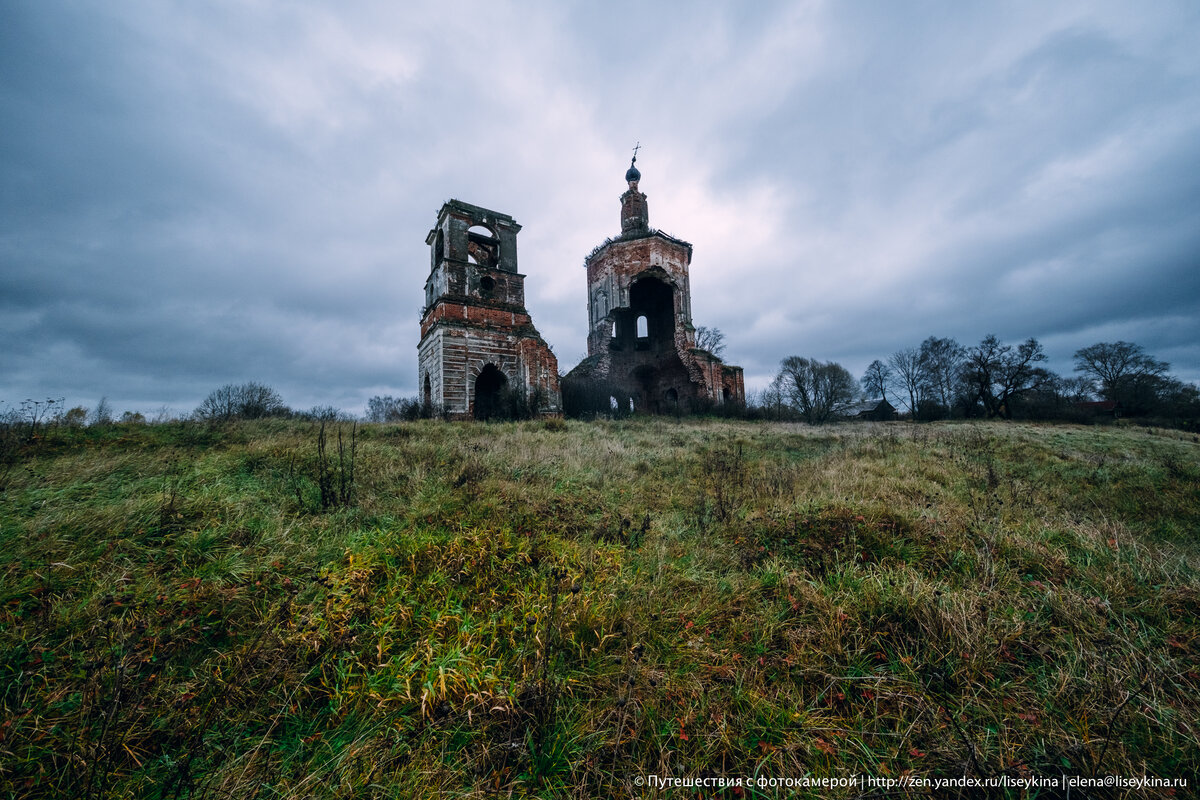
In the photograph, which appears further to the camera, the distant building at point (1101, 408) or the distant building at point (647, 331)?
the distant building at point (1101, 408)

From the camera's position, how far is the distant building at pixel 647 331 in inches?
Result: 774

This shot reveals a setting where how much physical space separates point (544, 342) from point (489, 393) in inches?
126

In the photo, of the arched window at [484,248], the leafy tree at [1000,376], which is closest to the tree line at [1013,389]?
the leafy tree at [1000,376]

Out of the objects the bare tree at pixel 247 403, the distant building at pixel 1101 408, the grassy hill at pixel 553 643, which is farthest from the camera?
the distant building at pixel 1101 408

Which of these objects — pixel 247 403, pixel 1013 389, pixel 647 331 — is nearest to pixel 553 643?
pixel 247 403

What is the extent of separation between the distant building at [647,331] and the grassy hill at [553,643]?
1478 cm

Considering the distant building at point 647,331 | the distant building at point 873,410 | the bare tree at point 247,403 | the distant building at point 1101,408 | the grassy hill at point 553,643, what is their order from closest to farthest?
Result: the grassy hill at point 553,643
the bare tree at point 247,403
the distant building at point 647,331
the distant building at point 1101,408
the distant building at point 873,410

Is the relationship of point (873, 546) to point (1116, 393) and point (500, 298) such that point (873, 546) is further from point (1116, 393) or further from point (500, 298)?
point (1116, 393)

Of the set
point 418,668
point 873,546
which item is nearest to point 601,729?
point 418,668

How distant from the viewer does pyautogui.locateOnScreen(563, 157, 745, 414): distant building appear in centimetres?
1967

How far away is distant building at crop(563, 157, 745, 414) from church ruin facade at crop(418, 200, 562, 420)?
3205 millimetres

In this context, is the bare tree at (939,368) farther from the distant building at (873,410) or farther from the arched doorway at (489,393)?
the arched doorway at (489,393)

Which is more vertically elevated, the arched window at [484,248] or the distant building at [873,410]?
the arched window at [484,248]

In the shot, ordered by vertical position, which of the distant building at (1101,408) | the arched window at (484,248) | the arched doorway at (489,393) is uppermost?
the arched window at (484,248)
